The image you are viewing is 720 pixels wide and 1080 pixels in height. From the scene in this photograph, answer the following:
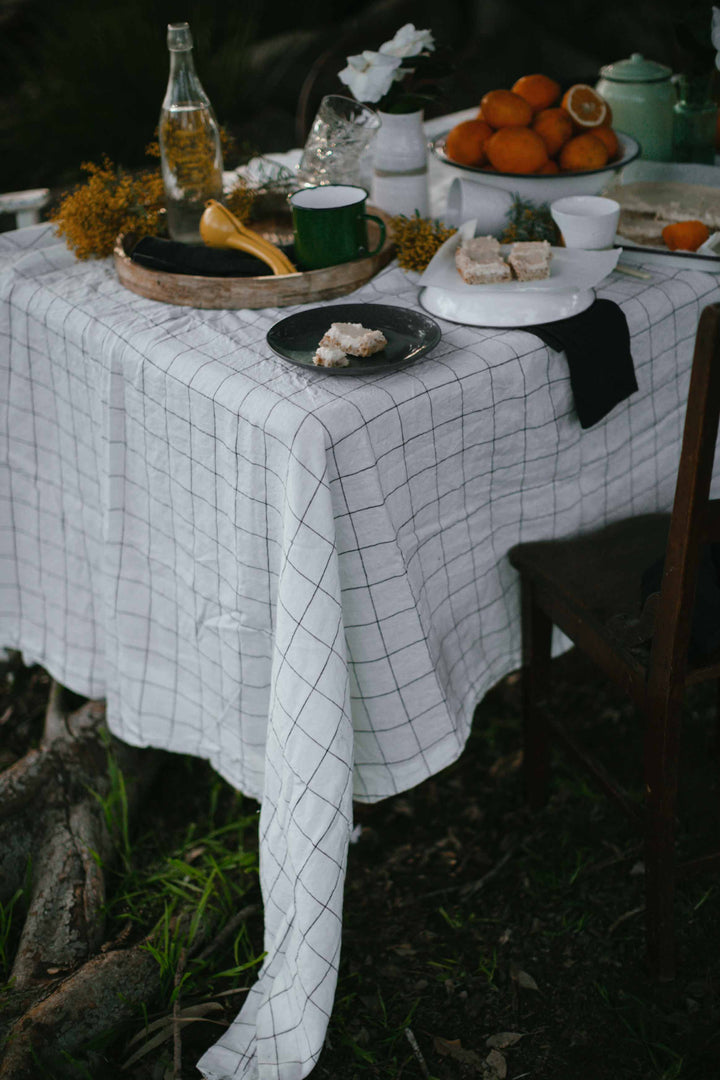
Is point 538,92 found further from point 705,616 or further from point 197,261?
point 705,616

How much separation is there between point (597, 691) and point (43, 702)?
45.3 inches

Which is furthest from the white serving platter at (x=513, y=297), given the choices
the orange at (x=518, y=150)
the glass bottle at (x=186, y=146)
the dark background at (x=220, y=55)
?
the dark background at (x=220, y=55)

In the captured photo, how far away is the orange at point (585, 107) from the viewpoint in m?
1.56

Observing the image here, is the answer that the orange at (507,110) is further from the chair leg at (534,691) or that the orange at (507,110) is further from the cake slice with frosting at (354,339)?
the chair leg at (534,691)

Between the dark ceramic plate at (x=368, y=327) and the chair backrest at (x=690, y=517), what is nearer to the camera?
the chair backrest at (x=690, y=517)

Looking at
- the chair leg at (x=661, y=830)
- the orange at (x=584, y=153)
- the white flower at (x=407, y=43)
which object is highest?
the white flower at (x=407, y=43)

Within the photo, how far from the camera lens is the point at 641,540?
146 cm

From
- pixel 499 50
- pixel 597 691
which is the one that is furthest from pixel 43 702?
pixel 499 50

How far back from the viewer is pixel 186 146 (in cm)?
156

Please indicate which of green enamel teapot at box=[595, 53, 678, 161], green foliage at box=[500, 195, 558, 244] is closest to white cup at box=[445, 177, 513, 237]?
green foliage at box=[500, 195, 558, 244]

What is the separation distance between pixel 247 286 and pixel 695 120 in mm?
967

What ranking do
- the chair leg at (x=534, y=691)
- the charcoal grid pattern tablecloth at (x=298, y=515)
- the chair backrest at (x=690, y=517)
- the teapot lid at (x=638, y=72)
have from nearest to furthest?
the chair backrest at (x=690, y=517), the charcoal grid pattern tablecloth at (x=298, y=515), the chair leg at (x=534, y=691), the teapot lid at (x=638, y=72)

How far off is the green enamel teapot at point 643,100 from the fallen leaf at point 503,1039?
1485mm

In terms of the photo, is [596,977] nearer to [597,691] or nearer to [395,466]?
[597,691]
